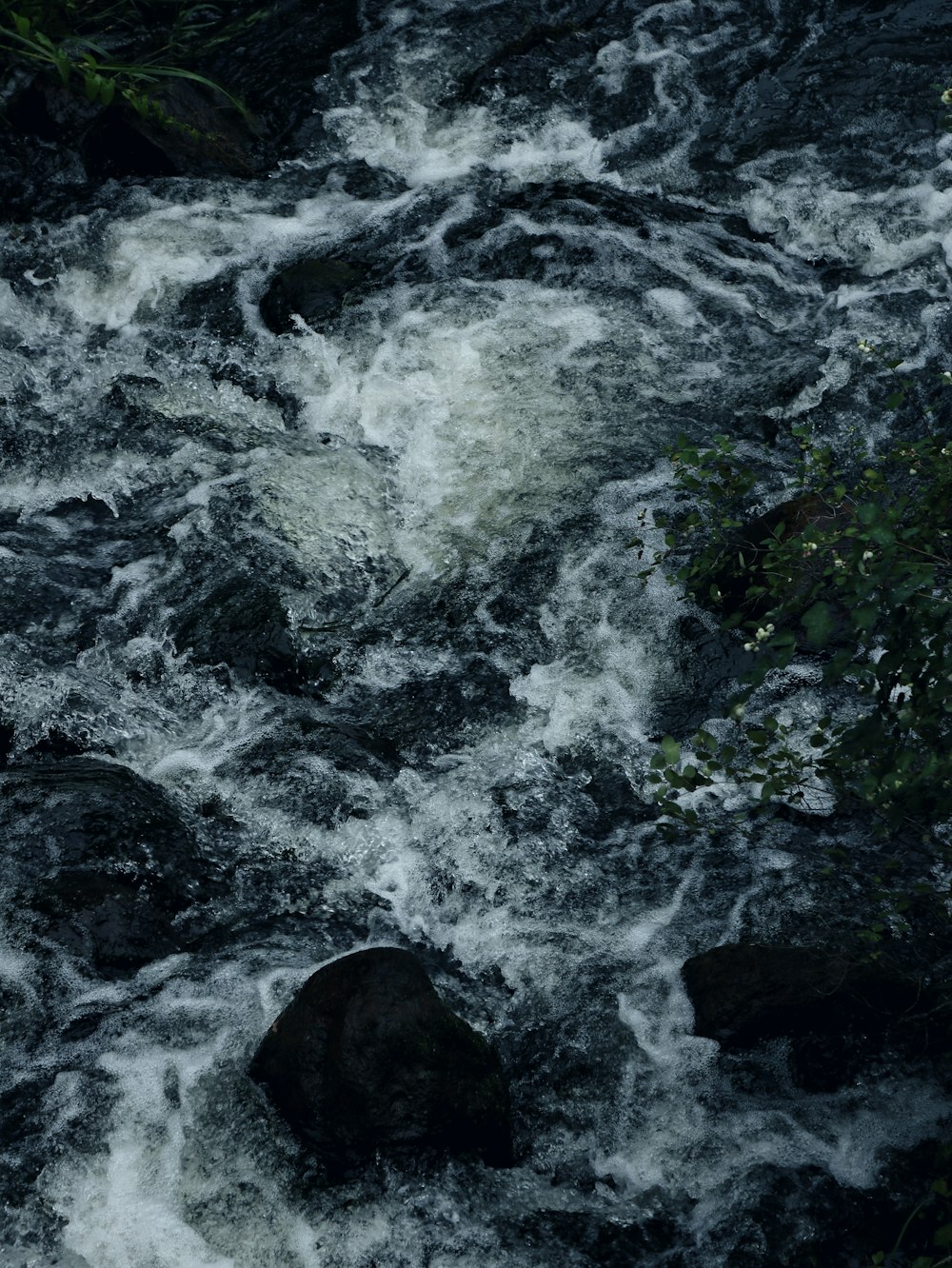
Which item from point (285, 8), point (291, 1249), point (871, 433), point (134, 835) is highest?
point (285, 8)

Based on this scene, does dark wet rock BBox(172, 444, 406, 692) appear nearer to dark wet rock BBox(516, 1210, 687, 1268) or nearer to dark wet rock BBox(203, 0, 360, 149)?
dark wet rock BBox(516, 1210, 687, 1268)

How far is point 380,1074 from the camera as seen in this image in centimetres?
300

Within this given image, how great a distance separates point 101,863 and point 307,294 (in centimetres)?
328

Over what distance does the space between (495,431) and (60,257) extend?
255cm

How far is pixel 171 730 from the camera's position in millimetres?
4234

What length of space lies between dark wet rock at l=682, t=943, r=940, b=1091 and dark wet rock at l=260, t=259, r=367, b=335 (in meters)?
3.81

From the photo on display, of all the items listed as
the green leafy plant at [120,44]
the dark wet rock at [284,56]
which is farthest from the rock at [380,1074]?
the dark wet rock at [284,56]

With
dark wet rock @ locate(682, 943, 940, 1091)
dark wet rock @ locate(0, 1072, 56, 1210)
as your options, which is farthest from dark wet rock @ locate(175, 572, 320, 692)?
dark wet rock @ locate(682, 943, 940, 1091)

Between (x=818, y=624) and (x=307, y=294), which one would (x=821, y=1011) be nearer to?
(x=818, y=624)

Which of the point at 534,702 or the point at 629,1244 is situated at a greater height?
the point at 534,702

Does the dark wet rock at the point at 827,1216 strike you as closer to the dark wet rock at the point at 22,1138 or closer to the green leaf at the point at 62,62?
the dark wet rock at the point at 22,1138

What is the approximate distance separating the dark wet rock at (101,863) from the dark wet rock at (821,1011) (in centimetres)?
159

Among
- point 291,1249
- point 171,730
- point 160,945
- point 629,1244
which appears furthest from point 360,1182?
point 171,730

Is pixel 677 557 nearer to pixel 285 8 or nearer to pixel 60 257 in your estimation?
pixel 60 257
